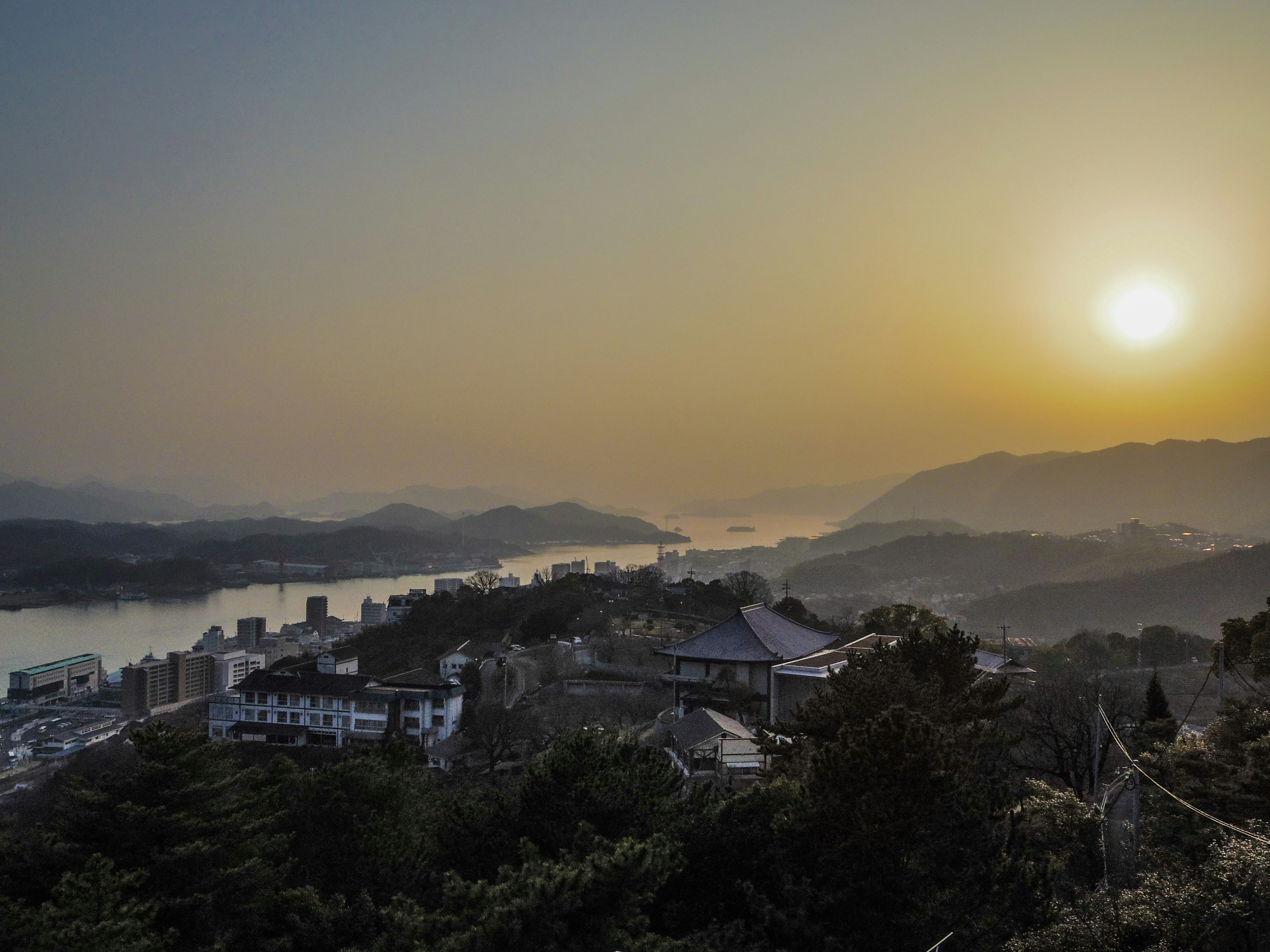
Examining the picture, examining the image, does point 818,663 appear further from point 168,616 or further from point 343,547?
point 343,547

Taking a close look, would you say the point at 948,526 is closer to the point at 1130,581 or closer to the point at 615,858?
the point at 1130,581

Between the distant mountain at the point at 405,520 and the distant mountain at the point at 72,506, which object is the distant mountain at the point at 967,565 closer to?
the distant mountain at the point at 405,520

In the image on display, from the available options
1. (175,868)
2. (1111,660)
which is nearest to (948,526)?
(1111,660)

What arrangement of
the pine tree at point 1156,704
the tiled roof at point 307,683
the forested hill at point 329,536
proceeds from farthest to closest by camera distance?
the forested hill at point 329,536, the tiled roof at point 307,683, the pine tree at point 1156,704

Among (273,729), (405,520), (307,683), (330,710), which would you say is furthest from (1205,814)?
(405,520)

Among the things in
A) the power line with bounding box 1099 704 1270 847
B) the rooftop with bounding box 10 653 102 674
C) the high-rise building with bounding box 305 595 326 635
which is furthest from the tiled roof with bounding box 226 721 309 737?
the high-rise building with bounding box 305 595 326 635

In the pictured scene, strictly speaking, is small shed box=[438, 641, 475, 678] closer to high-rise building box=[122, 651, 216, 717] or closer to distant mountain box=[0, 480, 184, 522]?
high-rise building box=[122, 651, 216, 717]

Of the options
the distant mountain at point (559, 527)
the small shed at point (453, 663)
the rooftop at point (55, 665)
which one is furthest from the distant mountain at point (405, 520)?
the small shed at point (453, 663)
